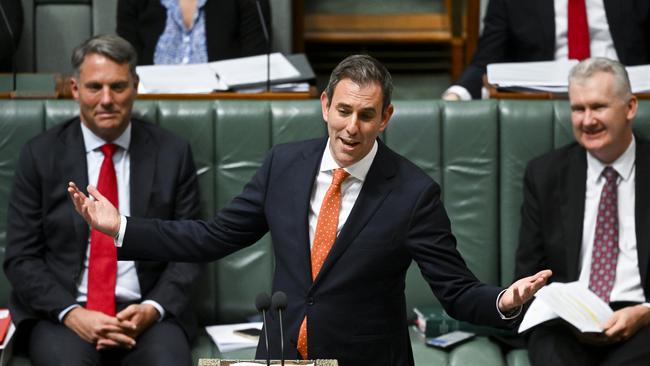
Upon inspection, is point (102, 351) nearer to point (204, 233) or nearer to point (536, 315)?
point (204, 233)

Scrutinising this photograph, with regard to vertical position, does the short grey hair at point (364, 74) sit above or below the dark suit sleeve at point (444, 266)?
above

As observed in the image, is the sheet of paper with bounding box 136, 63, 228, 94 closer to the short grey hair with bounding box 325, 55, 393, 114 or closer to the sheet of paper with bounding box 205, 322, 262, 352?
the sheet of paper with bounding box 205, 322, 262, 352

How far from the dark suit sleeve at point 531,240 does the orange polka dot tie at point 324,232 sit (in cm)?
97

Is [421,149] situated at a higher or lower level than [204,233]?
higher

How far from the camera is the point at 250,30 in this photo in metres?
4.56

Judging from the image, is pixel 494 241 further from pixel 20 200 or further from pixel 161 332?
pixel 20 200

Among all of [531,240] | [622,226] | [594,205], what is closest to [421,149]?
[531,240]

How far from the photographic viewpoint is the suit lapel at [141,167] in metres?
3.43

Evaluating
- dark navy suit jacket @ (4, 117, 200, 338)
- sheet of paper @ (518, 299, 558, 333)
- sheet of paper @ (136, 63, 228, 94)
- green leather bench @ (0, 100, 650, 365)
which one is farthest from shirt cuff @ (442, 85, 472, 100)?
dark navy suit jacket @ (4, 117, 200, 338)

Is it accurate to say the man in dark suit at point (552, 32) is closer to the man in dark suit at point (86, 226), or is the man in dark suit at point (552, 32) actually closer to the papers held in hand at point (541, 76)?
the papers held in hand at point (541, 76)

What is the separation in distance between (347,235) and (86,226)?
1.10m

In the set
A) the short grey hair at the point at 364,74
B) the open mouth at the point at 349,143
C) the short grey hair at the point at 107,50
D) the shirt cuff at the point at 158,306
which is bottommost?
the shirt cuff at the point at 158,306

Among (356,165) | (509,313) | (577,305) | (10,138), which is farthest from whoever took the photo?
(10,138)

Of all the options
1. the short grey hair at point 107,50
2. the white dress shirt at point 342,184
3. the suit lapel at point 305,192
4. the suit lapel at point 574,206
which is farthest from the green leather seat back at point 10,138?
the suit lapel at point 574,206
